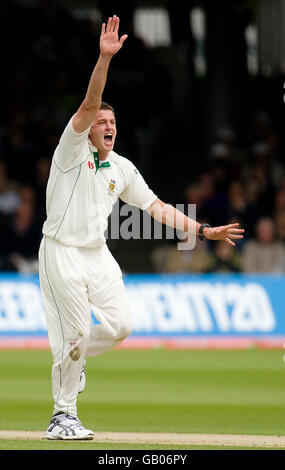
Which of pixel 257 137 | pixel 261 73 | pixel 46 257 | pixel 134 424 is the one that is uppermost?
pixel 261 73

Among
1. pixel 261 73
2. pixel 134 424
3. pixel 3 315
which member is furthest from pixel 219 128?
pixel 134 424

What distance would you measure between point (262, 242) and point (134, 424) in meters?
8.45

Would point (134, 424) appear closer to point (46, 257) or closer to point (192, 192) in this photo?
point (46, 257)

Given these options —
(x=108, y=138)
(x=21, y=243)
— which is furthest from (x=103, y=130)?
(x=21, y=243)

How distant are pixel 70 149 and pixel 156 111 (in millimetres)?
13795

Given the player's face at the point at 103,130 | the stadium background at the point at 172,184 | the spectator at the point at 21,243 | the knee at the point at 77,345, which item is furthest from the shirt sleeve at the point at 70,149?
the spectator at the point at 21,243

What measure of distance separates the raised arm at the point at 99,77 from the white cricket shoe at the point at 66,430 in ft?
6.88

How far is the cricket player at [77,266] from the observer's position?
25.3 feet

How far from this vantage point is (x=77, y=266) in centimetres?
776

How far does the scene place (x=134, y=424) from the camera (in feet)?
29.1

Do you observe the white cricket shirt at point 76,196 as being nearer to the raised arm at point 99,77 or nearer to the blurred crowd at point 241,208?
the raised arm at point 99,77

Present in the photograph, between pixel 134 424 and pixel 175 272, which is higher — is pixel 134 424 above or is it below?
below

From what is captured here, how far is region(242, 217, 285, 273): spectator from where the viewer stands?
1688cm

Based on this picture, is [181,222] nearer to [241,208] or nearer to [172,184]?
[241,208]
